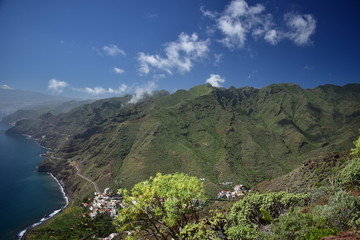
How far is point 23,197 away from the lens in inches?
4857

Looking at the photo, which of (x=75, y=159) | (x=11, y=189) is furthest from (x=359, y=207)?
(x=75, y=159)

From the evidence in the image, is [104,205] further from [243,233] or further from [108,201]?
[243,233]

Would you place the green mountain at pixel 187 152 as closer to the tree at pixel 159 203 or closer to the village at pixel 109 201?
the village at pixel 109 201

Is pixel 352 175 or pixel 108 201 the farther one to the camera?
pixel 108 201

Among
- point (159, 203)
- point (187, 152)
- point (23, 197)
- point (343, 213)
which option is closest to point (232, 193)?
point (187, 152)

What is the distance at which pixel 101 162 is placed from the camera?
15275 cm

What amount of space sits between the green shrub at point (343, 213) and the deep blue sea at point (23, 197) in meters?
114

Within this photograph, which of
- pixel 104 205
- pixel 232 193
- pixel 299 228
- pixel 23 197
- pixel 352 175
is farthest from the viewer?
pixel 23 197

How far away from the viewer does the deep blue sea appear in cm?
9644

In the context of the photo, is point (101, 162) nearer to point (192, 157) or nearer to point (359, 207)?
point (192, 157)

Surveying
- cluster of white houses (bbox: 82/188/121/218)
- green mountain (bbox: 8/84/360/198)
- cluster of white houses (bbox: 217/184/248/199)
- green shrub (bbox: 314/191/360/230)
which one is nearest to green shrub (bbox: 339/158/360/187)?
green shrub (bbox: 314/191/360/230)

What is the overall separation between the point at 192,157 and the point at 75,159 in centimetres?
11129

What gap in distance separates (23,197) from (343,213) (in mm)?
159050

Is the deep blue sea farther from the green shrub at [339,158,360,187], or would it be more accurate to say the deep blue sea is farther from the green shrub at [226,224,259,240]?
the green shrub at [339,158,360,187]
